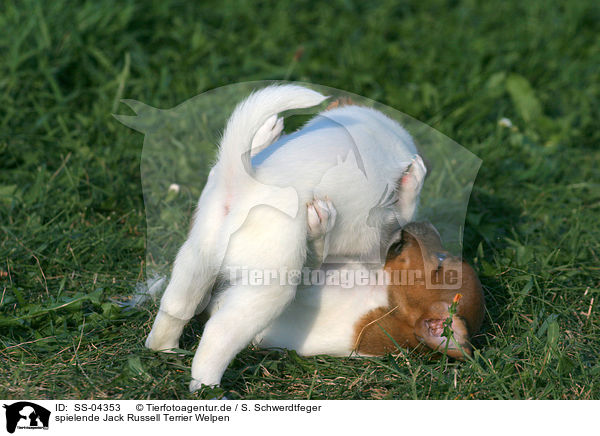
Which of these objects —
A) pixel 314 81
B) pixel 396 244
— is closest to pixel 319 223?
pixel 396 244

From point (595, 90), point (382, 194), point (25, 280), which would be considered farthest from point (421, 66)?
point (25, 280)

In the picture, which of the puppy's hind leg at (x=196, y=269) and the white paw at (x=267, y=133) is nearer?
the puppy's hind leg at (x=196, y=269)

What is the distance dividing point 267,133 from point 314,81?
2.83 meters

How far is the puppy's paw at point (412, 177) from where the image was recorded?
329 cm

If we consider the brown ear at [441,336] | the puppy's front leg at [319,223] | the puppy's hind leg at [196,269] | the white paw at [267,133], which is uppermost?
the white paw at [267,133]

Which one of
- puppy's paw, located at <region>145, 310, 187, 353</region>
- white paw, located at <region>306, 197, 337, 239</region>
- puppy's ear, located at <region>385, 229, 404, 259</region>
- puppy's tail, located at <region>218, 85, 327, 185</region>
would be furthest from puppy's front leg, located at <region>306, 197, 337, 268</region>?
puppy's paw, located at <region>145, 310, 187, 353</region>

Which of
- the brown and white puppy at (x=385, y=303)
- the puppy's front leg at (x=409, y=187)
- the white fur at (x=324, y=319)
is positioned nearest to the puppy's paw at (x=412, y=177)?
the puppy's front leg at (x=409, y=187)

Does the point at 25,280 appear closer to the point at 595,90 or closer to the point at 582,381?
the point at 582,381

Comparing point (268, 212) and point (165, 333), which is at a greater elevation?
point (268, 212)

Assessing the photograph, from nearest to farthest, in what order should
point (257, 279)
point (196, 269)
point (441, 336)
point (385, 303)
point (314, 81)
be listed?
1. point (257, 279)
2. point (196, 269)
3. point (441, 336)
4. point (385, 303)
5. point (314, 81)

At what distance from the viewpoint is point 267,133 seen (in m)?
3.29
